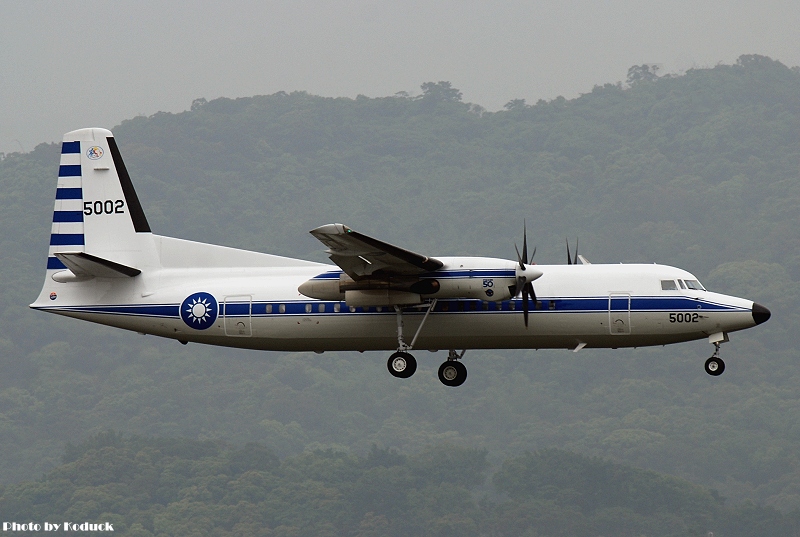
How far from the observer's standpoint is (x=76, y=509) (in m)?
142

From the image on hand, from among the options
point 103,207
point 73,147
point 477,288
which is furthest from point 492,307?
point 73,147

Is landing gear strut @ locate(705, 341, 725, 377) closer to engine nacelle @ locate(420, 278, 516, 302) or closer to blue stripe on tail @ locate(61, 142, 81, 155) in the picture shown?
engine nacelle @ locate(420, 278, 516, 302)

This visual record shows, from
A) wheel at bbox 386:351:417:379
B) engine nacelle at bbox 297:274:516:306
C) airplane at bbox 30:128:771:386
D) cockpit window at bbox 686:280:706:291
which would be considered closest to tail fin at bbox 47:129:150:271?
airplane at bbox 30:128:771:386

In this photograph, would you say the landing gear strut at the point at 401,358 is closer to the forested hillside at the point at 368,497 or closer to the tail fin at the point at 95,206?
the tail fin at the point at 95,206

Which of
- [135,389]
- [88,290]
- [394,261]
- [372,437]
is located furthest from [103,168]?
[135,389]

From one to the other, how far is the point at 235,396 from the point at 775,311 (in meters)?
79.8

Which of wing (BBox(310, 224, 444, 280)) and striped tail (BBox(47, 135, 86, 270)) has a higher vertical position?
striped tail (BBox(47, 135, 86, 270))

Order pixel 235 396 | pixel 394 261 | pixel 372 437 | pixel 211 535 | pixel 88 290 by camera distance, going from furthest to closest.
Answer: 1. pixel 235 396
2. pixel 372 437
3. pixel 211 535
4. pixel 88 290
5. pixel 394 261

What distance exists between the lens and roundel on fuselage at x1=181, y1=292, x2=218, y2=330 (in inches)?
1361

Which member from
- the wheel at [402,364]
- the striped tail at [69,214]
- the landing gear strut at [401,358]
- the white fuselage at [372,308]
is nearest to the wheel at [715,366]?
the white fuselage at [372,308]

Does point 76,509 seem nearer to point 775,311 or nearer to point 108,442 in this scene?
point 108,442

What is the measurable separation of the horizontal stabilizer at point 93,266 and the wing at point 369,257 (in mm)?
6948

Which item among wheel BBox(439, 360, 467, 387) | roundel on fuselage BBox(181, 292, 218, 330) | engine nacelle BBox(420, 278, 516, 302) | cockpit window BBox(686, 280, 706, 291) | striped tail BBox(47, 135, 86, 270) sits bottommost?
wheel BBox(439, 360, 467, 387)

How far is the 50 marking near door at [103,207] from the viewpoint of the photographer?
122 feet
